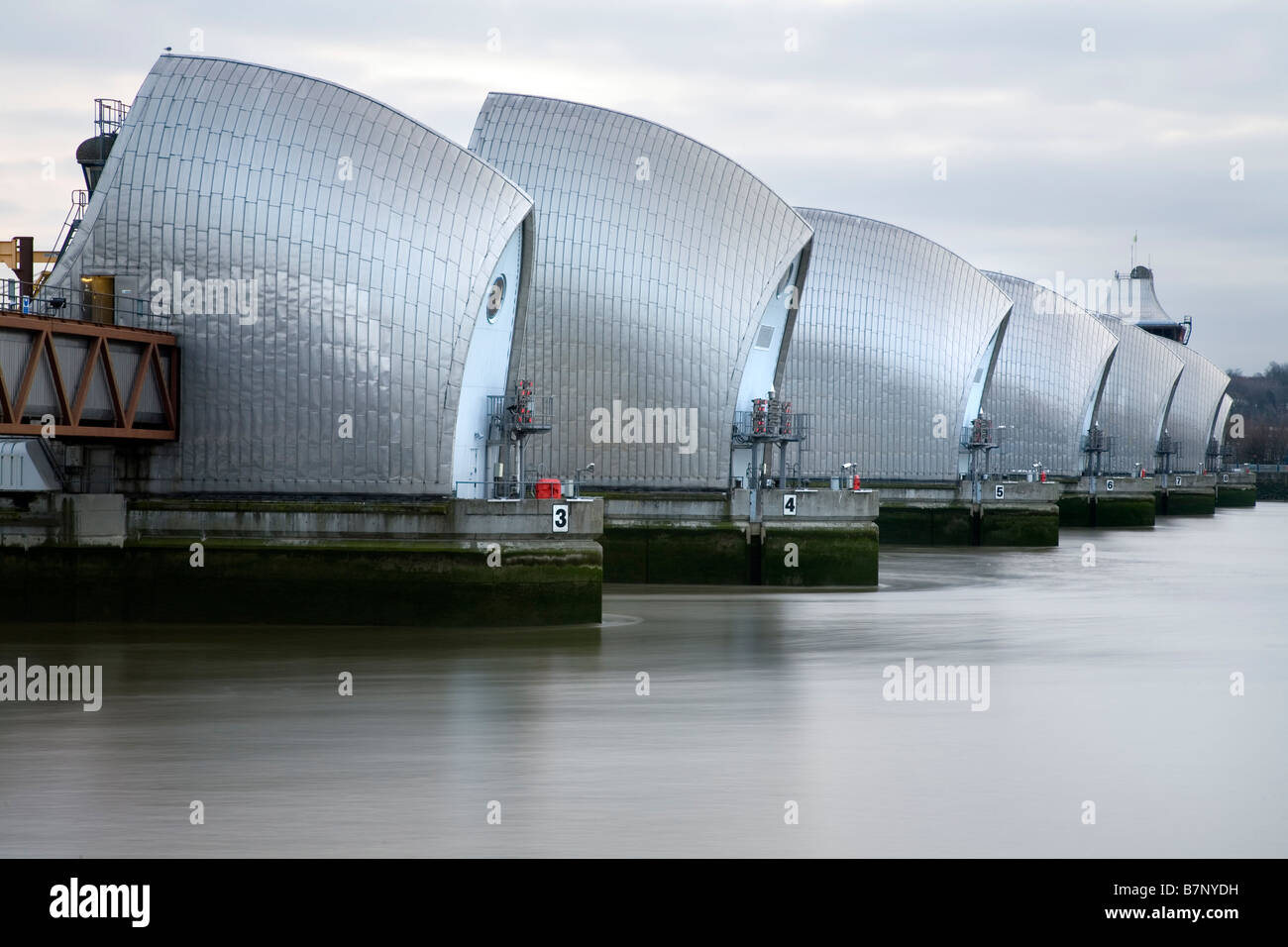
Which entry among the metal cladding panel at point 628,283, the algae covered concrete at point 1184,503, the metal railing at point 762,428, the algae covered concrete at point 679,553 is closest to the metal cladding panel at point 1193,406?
the algae covered concrete at point 1184,503

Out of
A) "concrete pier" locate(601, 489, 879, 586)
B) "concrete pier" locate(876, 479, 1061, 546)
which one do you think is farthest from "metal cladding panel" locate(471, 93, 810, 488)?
"concrete pier" locate(876, 479, 1061, 546)

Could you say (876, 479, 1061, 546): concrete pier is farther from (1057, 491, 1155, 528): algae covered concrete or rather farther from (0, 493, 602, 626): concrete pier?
(0, 493, 602, 626): concrete pier

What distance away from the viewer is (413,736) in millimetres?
22719

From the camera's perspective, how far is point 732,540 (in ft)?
160

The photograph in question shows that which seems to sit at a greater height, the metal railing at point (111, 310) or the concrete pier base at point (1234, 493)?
the metal railing at point (111, 310)

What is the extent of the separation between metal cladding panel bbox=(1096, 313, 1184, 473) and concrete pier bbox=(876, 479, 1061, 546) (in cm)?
3927

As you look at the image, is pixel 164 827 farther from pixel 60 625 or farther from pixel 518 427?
pixel 518 427

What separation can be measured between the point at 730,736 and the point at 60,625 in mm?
17941

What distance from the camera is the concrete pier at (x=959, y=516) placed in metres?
72.1

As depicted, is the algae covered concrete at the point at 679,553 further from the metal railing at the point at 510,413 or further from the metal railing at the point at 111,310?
the metal railing at the point at 111,310

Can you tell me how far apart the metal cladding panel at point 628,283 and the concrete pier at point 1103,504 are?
49541 mm

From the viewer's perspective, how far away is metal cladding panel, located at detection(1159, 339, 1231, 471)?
130375 mm

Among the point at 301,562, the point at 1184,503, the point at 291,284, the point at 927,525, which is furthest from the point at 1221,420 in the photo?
the point at 301,562
